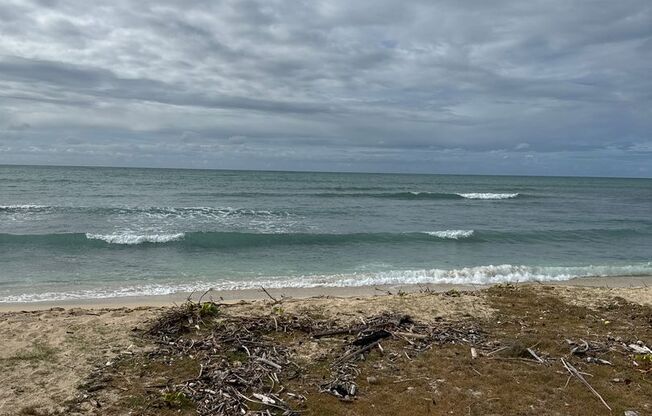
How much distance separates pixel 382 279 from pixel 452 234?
8363 mm

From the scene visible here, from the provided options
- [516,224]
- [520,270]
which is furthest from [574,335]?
[516,224]

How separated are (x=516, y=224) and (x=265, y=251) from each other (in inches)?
567

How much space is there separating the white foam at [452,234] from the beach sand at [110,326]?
9555 millimetres

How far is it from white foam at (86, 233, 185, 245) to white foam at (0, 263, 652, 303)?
19.3ft

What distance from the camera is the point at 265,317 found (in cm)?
708

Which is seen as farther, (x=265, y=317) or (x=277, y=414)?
(x=265, y=317)

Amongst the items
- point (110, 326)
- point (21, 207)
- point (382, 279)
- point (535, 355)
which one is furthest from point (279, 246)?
point (21, 207)

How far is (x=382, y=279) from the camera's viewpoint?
12.6 m

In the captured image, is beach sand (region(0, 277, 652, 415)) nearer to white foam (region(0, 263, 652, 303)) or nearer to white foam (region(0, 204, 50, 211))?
white foam (region(0, 263, 652, 303))

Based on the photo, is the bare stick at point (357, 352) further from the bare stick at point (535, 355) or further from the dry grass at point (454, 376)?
the bare stick at point (535, 355)

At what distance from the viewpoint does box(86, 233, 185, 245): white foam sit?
55.3ft

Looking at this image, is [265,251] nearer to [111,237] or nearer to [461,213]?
[111,237]

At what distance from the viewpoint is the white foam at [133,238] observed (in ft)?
55.3

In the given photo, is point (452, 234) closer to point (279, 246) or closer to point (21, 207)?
point (279, 246)
